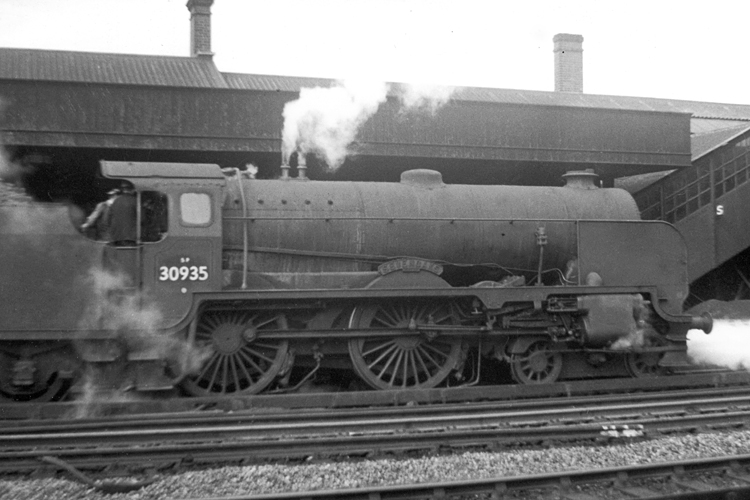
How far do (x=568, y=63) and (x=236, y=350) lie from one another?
2089cm

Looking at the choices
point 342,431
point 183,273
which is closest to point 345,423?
point 342,431

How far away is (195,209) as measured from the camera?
29.4ft

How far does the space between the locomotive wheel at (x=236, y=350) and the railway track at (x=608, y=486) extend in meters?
3.59

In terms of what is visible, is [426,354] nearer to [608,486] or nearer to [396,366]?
[396,366]

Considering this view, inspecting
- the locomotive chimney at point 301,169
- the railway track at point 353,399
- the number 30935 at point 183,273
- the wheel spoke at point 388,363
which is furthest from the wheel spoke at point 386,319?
the number 30935 at point 183,273

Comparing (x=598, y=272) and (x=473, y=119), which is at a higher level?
(x=473, y=119)

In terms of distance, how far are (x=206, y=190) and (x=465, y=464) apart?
14.9 ft

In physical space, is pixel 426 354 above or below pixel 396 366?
above

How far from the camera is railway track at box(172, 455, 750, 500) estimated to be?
578 cm

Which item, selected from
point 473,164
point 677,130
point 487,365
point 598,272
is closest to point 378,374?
point 487,365

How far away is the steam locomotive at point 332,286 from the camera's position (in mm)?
8562

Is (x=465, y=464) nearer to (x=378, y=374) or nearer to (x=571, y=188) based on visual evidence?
(x=378, y=374)

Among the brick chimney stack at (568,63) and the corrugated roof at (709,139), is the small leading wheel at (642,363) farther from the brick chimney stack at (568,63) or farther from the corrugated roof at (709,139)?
the brick chimney stack at (568,63)

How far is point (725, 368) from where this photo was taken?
11797 millimetres
